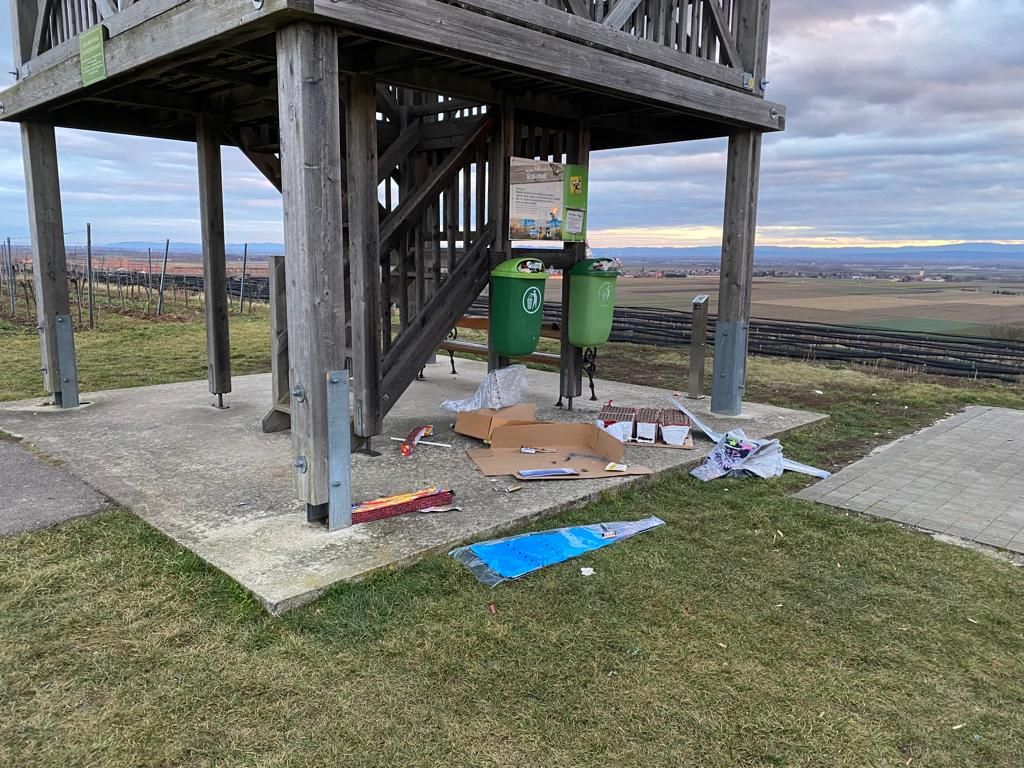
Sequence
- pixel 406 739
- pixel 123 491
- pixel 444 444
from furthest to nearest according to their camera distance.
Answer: pixel 444 444, pixel 123 491, pixel 406 739

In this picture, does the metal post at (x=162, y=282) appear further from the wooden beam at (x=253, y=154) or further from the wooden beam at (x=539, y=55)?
the wooden beam at (x=539, y=55)

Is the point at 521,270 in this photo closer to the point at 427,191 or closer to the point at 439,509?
the point at 427,191

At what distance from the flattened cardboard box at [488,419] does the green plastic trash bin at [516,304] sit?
1.79 feet

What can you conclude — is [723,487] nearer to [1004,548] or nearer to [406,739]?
[1004,548]

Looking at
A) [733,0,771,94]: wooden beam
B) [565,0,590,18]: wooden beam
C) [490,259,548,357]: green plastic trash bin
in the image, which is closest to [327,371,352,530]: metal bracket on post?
[490,259,548,357]: green plastic trash bin

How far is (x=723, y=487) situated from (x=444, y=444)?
2.04 metres

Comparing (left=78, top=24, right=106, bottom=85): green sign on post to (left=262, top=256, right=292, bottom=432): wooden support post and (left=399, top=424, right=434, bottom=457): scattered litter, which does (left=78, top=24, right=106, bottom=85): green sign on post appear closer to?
(left=262, top=256, right=292, bottom=432): wooden support post

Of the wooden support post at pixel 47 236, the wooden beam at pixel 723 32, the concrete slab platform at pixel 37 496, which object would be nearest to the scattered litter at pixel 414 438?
the concrete slab platform at pixel 37 496

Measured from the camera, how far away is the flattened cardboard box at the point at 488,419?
5.62 metres

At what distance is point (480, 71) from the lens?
16.9 ft

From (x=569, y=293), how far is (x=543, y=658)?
4449mm

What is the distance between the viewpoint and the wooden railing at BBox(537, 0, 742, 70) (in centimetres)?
490

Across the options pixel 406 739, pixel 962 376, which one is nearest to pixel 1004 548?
pixel 406 739

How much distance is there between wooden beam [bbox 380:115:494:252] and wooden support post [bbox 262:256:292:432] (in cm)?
80
